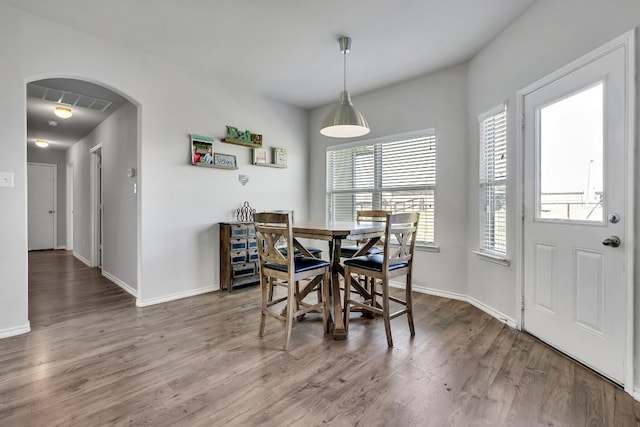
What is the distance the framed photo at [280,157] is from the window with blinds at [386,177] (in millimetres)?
679

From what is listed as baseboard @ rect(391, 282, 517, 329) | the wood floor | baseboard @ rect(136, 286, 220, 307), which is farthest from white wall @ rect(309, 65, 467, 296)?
baseboard @ rect(136, 286, 220, 307)

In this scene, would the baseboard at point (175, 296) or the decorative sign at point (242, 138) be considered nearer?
the baseboard at point (175, 296)

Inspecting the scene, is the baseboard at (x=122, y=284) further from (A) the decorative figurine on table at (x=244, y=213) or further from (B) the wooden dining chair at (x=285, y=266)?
(B) the wooden dining chair at (x=285, y=266)

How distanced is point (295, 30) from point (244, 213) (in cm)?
224

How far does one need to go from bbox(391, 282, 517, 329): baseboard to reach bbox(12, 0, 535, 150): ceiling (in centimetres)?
251

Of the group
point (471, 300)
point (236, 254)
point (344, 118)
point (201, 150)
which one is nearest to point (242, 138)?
point (201, 150)

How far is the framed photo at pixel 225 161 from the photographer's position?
3.79 m

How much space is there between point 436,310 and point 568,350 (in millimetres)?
1095

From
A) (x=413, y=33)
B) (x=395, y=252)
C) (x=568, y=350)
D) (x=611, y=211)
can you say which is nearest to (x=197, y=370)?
(x=395, y=252)

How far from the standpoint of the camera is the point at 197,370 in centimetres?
196

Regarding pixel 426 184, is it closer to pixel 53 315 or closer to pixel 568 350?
pixel 568 350

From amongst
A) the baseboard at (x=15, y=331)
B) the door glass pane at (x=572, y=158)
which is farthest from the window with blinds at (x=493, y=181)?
the baseboard at (x=15, y=331)

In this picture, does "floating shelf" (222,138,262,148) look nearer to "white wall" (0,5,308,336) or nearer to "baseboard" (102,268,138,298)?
"white wall" (0,5,308,336)

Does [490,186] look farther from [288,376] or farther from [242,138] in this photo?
[242,138]
